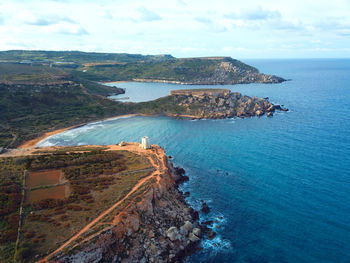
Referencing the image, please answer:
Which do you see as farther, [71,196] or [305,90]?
[305,90]

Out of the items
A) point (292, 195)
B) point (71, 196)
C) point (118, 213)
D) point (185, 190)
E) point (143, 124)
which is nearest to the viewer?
point (118, 213)

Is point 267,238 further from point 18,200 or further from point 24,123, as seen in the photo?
point 24,123

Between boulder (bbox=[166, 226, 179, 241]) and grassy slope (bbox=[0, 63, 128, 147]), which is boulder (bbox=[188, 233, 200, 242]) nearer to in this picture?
boulder (bbox=[166, 226, 179, 241])

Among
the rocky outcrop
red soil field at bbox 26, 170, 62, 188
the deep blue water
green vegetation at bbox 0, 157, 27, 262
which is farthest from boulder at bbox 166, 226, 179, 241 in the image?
the rocky outcrop

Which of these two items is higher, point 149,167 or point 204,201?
point 149,167

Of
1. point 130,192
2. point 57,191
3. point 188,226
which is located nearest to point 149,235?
point 188,226

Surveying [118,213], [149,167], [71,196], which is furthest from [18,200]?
[149,167]
